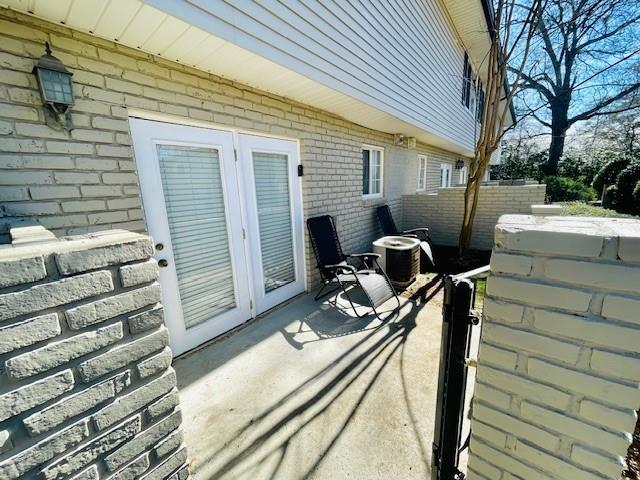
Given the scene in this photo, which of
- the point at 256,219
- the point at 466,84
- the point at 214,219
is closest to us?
the point at 214,219

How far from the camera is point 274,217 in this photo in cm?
339

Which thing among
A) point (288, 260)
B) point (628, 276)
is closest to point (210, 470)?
point (628, 276)

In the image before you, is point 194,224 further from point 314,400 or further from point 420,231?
point 420,231

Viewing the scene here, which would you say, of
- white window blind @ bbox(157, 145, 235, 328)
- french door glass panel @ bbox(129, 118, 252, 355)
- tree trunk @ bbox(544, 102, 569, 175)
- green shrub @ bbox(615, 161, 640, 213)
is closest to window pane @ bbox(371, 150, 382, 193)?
french door glass panel @ bbox(129, 118, 252, 355)

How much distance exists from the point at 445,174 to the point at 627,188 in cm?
523

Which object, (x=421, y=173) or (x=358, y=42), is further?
(x=421, y=173)

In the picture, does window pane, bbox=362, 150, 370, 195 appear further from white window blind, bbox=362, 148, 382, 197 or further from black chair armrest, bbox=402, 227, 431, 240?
black chair armrest, bbox=402, 227, 431, 240

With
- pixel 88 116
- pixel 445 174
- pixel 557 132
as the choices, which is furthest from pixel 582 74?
pixel 88 116

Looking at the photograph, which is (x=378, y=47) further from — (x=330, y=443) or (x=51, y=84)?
(x=330, y=443)

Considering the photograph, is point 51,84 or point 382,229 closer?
point 51,84

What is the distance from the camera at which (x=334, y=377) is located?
2.25m

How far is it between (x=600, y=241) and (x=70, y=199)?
2681mm

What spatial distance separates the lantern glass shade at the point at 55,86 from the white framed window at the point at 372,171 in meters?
4.21

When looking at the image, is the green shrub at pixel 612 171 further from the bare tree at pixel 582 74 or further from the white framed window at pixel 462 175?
the white framed window at pixel 462 175
